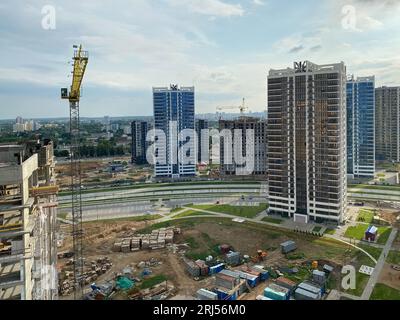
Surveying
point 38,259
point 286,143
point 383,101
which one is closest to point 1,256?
point 38,259

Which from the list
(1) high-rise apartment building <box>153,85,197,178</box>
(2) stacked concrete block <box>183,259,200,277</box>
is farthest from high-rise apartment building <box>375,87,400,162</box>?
(2) stacked concrete block <box>183,259,200,277</box>

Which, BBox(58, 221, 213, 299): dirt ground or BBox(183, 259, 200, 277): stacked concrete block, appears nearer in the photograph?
BBox(58, 221, 213, 299): dirt ground

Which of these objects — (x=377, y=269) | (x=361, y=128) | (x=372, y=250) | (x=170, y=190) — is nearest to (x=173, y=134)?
(x=170, y=190)

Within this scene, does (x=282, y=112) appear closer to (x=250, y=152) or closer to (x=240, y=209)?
(x=240, y=209)

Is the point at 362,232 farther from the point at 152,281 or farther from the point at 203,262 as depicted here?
the point at 152,281

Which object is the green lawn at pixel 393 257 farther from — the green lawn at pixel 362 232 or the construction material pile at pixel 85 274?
the construction material pile at pixel 85 274

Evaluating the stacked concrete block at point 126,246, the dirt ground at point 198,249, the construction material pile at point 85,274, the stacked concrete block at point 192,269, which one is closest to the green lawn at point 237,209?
the dirt ground at point 198,249

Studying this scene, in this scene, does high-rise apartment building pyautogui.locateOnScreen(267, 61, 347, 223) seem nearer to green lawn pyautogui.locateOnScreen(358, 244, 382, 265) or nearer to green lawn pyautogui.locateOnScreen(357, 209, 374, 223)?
green lawn pyautogui.locateOnScreen(357, 209, 374, 223)
